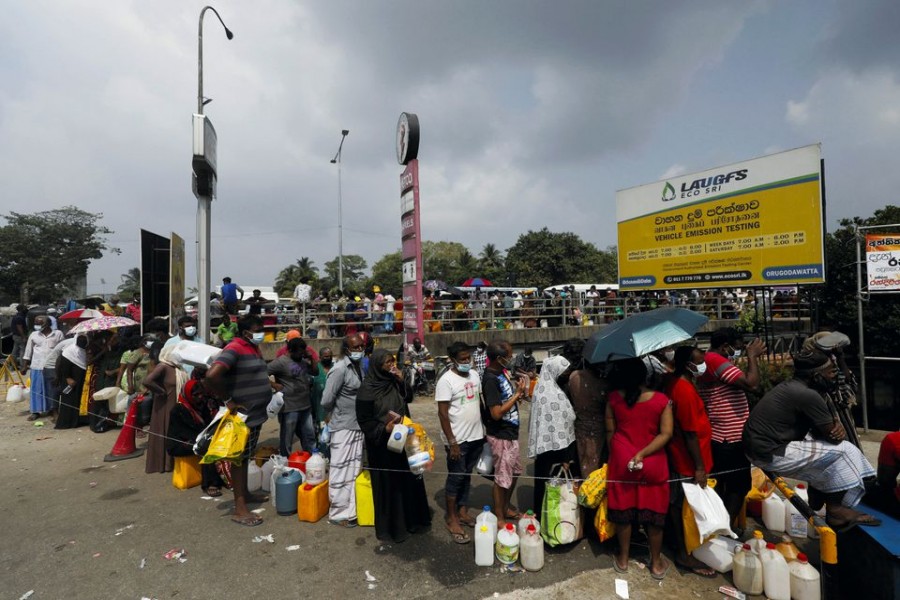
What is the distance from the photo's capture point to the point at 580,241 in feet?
173

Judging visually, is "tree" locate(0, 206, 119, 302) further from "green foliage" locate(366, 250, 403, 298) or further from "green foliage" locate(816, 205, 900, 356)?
"green foliage" locate(816, 205, 900, 356)

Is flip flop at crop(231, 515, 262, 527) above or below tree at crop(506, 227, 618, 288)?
below

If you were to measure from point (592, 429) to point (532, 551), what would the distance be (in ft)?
3.51

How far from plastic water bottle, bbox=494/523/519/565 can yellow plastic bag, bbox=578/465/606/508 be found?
0.59 m

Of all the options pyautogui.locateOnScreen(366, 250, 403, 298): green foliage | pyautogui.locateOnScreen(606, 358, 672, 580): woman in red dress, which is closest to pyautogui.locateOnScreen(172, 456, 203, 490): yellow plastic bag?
pyautogui.locateOnScreen(606, 358, 672, 580): woman in red dress

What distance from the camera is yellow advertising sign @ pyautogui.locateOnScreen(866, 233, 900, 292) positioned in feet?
23.6

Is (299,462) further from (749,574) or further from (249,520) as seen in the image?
(749,574)

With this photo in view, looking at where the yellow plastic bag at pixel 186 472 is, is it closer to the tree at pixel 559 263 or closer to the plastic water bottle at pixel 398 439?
the plastic water bottle at pixel 398 439

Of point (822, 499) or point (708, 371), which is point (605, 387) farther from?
point (822, 499)

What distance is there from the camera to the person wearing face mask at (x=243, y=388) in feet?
14.1

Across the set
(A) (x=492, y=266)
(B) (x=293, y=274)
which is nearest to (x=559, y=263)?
(A) (x=492, y=266)

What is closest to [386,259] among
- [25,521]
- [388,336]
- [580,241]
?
[580,241]

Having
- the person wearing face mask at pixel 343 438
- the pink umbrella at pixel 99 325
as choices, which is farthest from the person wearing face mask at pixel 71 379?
the person wearing face mask at pixel 343 438

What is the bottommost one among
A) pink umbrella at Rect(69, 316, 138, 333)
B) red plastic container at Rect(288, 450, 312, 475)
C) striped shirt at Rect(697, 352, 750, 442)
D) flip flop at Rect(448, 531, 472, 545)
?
flip flop at Rect(448, 531, 472, 545)
